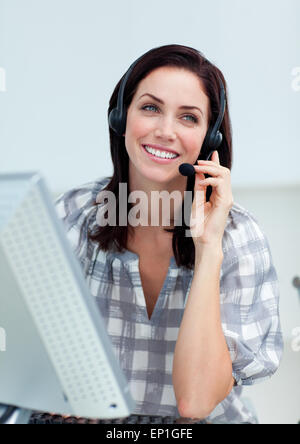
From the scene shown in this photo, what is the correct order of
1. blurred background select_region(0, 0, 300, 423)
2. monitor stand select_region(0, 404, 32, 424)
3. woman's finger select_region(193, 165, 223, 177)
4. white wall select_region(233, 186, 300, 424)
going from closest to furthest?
monitor stand select_region(0, 404, 32, 424) → woman's finger select_region(193, 165, 223, 177) → blurred background select_region(0, 0, 300, 423) → white wall select_region(233, 186, 300, 424)

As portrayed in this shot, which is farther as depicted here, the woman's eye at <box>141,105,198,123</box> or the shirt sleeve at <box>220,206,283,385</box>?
the woman's eye at <box>141,105,198,123</box>

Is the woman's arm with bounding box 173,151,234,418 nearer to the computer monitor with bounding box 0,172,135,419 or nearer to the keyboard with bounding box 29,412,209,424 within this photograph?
the keyboard with bounding box 29,412,209,424

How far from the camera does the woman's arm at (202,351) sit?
35.3 inches

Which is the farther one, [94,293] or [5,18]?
[5,18]

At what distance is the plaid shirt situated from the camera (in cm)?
103

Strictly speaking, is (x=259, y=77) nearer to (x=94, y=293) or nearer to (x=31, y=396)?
(x=94, y=293)

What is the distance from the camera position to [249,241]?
3.72 ft

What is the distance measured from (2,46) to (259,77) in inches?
38.7

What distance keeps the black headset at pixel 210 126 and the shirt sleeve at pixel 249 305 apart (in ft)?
0.62

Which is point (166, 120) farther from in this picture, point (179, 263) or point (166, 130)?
point (179, 263)

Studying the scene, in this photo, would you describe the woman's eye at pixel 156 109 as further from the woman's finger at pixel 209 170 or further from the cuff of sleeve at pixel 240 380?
the cuff of sleeve at pixel 240 380

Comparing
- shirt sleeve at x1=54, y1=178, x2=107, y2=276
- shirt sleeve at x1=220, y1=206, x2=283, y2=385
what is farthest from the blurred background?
shirt sleeve at x1=220, y1=206, x2=283, y2=385
